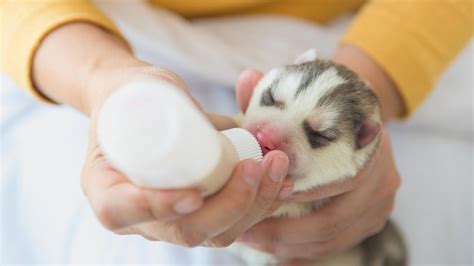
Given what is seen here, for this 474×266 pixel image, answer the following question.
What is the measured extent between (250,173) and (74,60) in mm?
596

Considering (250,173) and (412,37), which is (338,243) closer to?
(250,173)

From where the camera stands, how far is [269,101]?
0.96 metres

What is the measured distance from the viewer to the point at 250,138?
77 centimetres

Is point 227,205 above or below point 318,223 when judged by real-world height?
above

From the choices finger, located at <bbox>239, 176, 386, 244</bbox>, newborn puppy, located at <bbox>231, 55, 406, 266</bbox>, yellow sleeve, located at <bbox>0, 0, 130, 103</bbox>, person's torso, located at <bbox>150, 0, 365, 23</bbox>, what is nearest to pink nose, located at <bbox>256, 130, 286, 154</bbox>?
newborn puppy, located at <bbox>231, 55, 406, 266</bbox>

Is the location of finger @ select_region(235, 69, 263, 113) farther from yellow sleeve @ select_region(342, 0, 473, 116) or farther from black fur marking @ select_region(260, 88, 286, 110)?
yellow sleeve @ select_region(342, 0, 473, 116)

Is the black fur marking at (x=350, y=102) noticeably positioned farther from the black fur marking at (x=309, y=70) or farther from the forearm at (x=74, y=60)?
the forearm at (x=74, y=60)

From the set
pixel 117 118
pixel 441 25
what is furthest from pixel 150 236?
pixel 441 25

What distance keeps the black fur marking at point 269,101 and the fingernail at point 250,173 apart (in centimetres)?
29

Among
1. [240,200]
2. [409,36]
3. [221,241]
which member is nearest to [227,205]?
[240,200]

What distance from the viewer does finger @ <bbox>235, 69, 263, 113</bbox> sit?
105 centimetres

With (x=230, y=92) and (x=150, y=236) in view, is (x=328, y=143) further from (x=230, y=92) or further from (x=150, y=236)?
(x=230, y=92)

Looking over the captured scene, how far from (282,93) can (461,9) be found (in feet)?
2.52

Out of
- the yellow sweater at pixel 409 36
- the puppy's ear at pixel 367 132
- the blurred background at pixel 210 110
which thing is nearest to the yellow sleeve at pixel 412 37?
the yellow sweater at pixel 409 36
